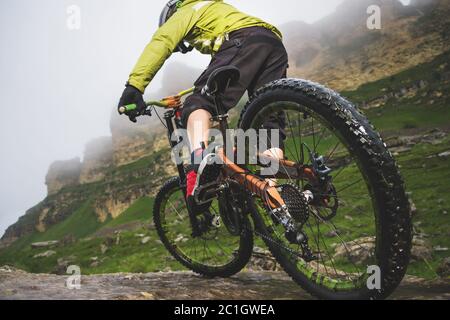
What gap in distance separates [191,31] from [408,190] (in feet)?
61.2

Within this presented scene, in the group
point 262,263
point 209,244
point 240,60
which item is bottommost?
point 262,263

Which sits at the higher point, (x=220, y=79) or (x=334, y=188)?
(x=220, y=79)

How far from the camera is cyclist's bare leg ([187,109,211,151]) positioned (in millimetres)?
3850

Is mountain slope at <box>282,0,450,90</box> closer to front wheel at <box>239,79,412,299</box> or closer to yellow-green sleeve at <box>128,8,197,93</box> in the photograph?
yellow-green sleeve at <box>128,8,197,93</box>

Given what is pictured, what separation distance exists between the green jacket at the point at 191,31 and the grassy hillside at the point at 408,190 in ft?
19.0

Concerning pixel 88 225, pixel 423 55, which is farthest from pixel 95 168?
pixel 423 55

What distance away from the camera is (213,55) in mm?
4203

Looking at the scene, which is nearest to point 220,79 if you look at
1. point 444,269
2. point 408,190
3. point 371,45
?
point 444,269

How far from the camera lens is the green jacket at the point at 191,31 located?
13.1ft

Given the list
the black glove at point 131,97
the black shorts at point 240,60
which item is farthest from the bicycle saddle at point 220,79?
the black glove at point 131,97

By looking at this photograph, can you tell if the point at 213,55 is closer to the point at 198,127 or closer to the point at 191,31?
the point at 191,31

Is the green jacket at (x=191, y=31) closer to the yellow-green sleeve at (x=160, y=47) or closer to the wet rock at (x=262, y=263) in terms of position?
the yellow-green sleeve at (x=160, y=47)

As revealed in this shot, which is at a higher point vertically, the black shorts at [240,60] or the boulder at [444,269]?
the black shorts at [240,60]

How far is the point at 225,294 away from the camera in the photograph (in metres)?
4.17
